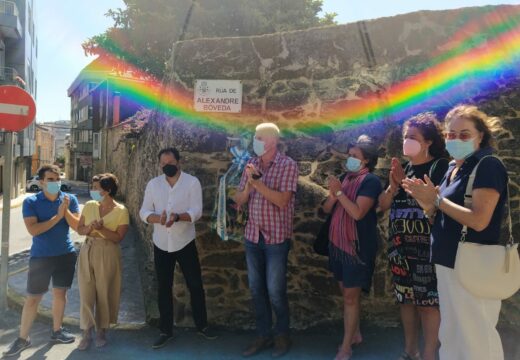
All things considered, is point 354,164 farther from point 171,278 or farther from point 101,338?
point 101,338

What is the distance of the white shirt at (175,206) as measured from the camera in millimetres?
3965

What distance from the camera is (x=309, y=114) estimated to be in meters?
4.43

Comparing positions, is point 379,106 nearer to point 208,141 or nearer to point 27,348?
point 208,141

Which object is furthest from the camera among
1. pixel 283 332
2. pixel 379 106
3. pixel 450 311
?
pixel 379 106

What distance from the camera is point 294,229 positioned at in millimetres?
4391

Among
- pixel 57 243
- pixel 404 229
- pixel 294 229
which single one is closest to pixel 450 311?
pixel 404 229

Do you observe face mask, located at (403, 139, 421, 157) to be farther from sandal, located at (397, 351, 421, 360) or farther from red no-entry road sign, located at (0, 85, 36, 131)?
red no-entry road sign, located at (0, 85, 36, 131)

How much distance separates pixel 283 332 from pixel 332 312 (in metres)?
0.70

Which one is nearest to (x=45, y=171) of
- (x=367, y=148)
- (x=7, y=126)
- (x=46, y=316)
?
(x=7, y=126)

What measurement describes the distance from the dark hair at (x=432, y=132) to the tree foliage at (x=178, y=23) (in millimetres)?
10839

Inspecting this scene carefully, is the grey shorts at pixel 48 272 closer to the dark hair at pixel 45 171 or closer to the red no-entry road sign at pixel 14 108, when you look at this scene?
the dark hair at pixel 45 171

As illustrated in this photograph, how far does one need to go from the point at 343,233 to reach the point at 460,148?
1.19 metres

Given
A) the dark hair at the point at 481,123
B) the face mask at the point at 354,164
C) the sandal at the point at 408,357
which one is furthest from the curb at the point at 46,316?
the dark hair at the point at 481,123

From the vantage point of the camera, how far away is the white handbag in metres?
2.33
